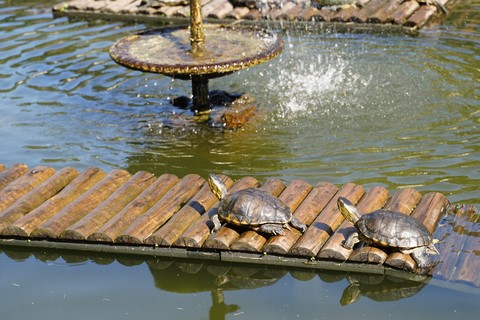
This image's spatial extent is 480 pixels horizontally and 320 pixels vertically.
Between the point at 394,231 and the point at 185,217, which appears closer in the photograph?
the point at 394,231

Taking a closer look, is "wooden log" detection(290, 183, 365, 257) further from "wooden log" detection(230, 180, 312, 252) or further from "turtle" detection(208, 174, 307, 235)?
"wooden log" detection(230, 180, 312, 252)

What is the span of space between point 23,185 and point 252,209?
333 cm

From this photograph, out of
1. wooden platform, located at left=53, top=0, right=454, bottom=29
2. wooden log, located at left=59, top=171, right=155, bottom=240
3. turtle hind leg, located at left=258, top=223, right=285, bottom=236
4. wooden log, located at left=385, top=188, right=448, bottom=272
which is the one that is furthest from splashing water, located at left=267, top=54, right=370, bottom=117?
turtle hind leg, located at left=258, top=223, right=285, bottom=236

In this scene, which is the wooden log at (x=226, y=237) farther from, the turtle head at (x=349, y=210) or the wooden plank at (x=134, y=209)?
the wooden plank at (x=134, y=209)

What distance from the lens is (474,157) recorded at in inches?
391

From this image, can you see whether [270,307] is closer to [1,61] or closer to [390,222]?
[390,222]

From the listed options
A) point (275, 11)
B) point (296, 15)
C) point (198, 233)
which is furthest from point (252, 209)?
point (275, 11)

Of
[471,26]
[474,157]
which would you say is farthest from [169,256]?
[471,26]

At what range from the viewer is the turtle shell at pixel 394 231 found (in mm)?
7188

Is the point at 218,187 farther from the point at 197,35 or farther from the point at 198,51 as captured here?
the point at 197,35

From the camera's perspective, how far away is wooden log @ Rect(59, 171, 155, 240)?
324 inches

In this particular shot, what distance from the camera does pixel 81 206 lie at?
878 centimetres

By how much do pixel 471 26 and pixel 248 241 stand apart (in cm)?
996

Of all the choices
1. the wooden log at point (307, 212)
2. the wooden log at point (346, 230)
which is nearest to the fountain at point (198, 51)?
the wooden log at point (307, 212)
